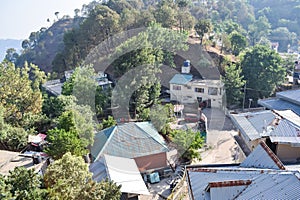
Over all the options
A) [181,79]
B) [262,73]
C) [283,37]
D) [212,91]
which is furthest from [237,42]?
[283,37]

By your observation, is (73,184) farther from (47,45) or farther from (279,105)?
(47,45)

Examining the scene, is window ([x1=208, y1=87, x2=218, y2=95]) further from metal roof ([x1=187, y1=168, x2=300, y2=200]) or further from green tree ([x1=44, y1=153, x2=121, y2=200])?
metal roof ([x1=187, y1=168, x2=300, y2=200])

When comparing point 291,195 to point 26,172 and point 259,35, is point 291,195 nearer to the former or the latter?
point 26,172

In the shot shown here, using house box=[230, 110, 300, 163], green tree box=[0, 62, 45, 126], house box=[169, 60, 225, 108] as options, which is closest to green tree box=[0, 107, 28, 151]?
green tree box=[0, 62, 45, 126]

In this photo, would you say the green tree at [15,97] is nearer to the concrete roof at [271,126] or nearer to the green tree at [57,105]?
the green tree at [57,105]

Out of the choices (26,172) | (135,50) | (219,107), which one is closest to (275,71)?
(219,107)

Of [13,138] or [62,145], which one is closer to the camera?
[62,145]

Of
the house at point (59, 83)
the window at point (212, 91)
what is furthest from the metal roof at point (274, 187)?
the house at point (59, 83)
